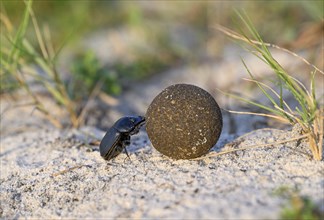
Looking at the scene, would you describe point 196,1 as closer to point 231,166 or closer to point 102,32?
point 102,32

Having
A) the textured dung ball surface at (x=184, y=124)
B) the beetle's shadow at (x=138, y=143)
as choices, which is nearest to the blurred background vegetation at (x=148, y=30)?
the beetle's shadow at (x=138, y=143)

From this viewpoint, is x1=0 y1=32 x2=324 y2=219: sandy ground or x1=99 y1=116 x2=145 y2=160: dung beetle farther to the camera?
x1=99 y1=116 x2=145 y2=160: dung beetle

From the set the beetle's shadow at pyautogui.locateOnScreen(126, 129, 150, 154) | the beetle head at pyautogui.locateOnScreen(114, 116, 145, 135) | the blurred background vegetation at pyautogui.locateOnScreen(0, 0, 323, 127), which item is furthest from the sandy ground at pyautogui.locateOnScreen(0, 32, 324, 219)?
the blurred background vegetation at pyautogui.locateOnScreen(0, 0, 323, 127)

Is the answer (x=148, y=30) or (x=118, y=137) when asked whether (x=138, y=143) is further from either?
(x=148, y=30)

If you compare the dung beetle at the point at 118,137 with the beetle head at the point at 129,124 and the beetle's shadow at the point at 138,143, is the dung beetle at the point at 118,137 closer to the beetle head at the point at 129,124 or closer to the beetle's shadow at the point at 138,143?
the beetle head at the point at 129,124

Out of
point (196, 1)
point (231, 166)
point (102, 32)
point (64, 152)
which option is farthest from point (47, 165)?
point (196, 1)

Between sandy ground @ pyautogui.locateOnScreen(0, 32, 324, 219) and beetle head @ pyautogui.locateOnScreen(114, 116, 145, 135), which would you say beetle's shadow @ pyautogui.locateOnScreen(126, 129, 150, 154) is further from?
beetle head @ pyautogui.locateOnScreen(114, 116, 145, 135)

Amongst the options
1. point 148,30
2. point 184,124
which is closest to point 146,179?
point 184,124

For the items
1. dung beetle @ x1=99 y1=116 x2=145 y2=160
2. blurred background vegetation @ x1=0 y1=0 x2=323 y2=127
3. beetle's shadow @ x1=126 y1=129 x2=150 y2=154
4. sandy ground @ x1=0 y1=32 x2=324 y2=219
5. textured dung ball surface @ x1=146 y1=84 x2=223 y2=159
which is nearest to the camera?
sandy ground @ x1=0 y1=32 x2=324 y2=219
